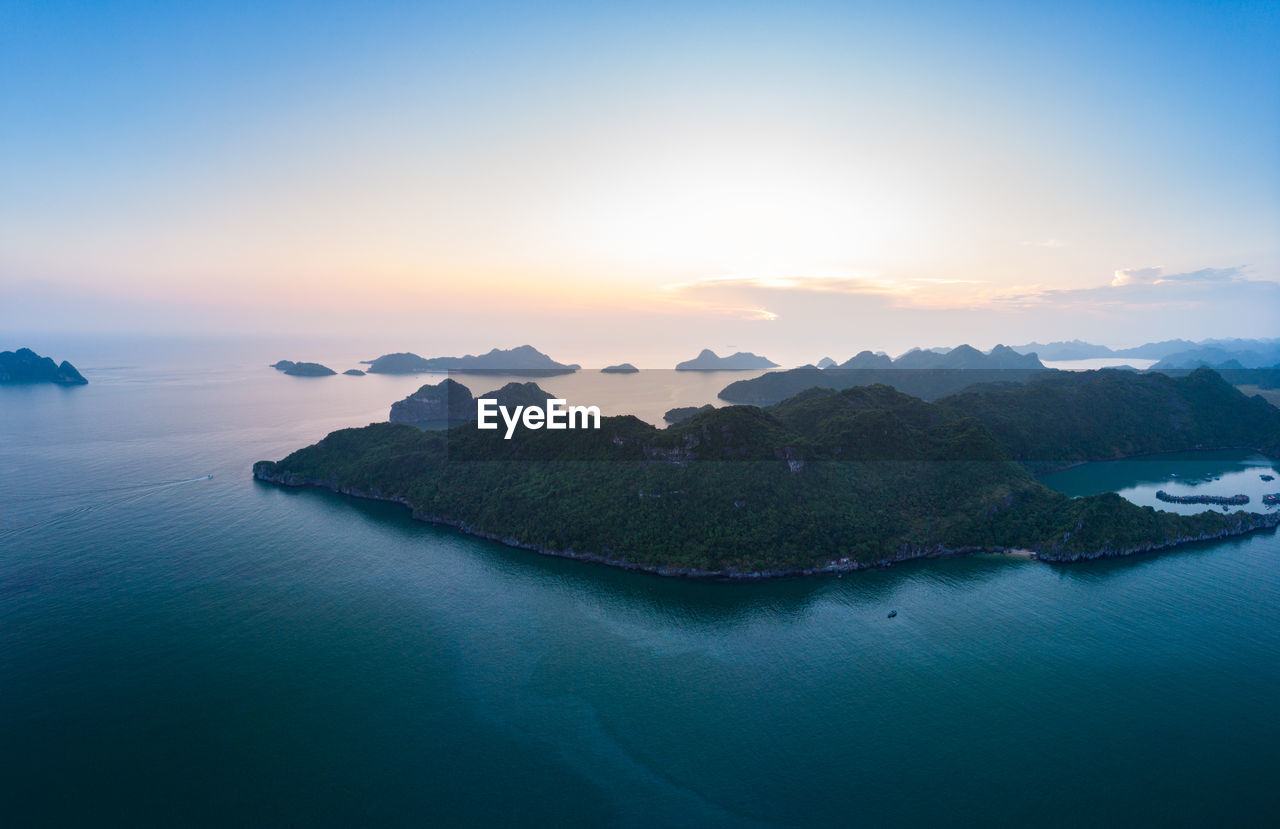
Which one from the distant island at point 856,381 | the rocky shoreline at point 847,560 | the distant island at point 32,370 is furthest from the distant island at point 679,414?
the distant island at point 32,370

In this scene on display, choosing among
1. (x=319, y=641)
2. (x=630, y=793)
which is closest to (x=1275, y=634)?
(x=630, y=793)

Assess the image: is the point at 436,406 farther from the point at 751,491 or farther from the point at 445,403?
the point at 751,491

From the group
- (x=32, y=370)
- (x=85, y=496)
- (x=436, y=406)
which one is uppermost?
(x=32, y=370)

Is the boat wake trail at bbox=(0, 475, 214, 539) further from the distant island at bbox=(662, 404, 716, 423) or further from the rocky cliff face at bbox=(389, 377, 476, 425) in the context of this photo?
the distant island at bbox=(662, 404, 716, 423)

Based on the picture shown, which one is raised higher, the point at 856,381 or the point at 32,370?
the point at 32,370

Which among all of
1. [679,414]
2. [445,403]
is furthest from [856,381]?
[445,403]

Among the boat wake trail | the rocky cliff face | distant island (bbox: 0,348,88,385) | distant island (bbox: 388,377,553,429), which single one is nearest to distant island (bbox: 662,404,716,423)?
distant island (bbox: 388,377,553,429)
